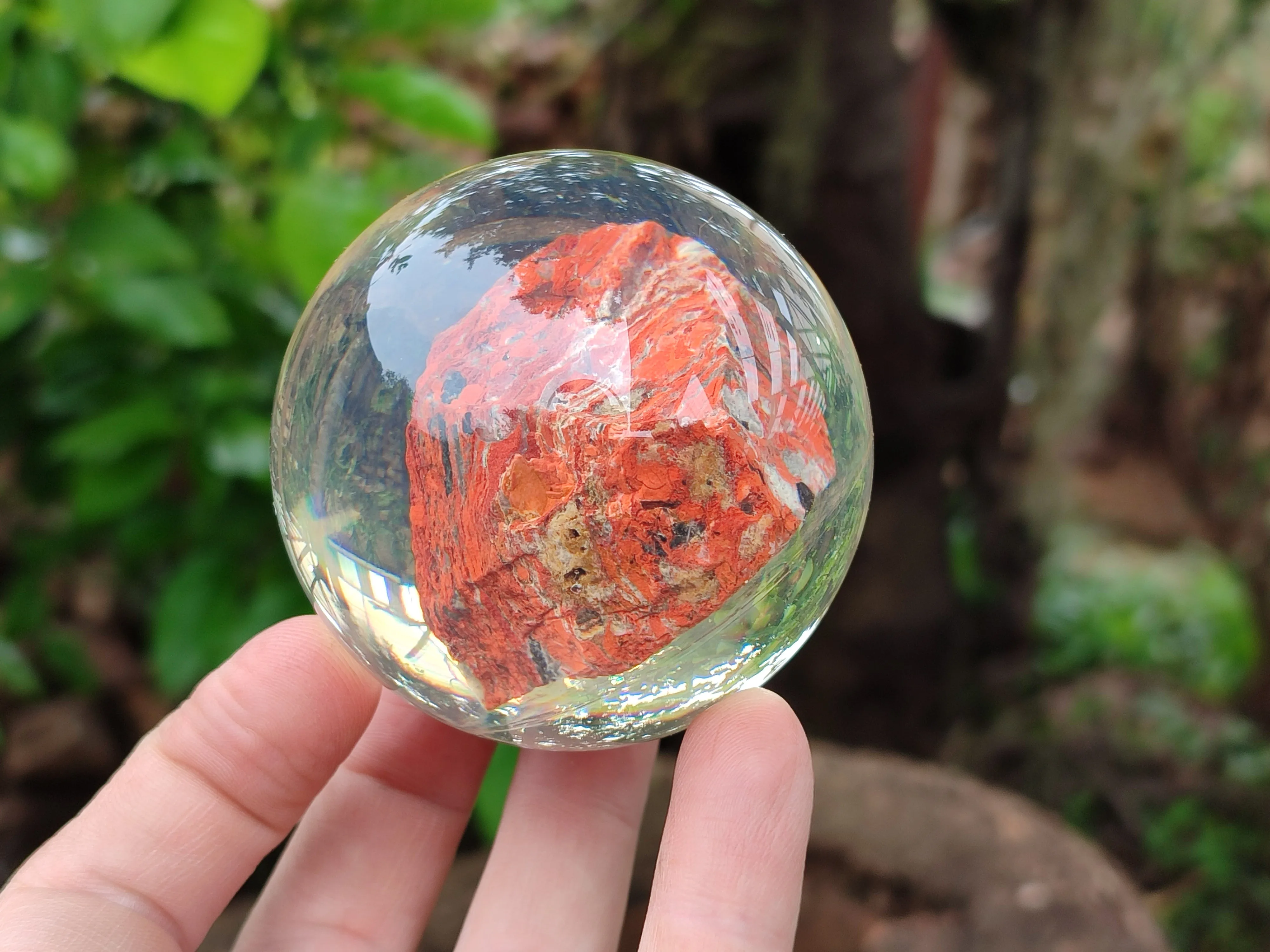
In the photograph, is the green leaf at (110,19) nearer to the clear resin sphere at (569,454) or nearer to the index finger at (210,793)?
the clear resin sphere at (569,454)

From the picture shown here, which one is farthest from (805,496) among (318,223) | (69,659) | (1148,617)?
(1148,617)

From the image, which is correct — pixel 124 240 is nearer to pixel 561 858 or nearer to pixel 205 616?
pixel 205 616

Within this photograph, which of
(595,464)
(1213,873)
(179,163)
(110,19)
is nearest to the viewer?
(595,464)

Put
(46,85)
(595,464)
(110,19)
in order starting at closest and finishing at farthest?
1. (595,464)
2. (110,19)
3. (46,85)


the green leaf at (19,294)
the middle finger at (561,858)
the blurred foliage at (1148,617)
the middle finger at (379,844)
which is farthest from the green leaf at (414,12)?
the blurred foliage at (1148,617)

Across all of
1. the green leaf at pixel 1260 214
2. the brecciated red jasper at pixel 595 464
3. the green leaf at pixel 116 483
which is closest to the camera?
the brecciated red jasper at pixel 595 464

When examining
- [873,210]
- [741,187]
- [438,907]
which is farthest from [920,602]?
[438,907]

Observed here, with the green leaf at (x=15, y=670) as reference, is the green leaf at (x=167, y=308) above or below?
above

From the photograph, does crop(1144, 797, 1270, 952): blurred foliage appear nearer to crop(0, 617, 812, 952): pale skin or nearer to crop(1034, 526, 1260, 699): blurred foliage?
crop(1034, 526, 1260, 699): blurred foliage
